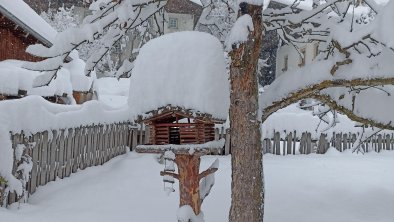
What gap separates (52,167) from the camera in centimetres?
912

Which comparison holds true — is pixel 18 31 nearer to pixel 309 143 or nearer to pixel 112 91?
pixel 309 143

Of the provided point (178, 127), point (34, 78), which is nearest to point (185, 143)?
point (178, 127)

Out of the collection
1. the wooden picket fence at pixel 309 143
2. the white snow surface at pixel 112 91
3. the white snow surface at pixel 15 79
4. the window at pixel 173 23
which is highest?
the window at pixel 173 23

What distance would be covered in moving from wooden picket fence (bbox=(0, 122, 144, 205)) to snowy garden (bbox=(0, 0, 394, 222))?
0.03 meters

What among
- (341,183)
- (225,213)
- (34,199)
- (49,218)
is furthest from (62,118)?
(341,183)

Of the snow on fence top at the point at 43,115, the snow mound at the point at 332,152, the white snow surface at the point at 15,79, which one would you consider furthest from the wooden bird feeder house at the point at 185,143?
the snow mound at the point at 332,152

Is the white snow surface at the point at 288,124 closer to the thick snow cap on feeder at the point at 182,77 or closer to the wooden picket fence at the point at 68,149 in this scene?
the wooden picket fence at the point at 68,149

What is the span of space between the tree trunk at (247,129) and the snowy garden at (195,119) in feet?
0.04

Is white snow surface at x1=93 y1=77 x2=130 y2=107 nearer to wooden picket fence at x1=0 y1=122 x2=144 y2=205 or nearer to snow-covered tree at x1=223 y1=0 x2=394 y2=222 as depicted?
wooden picket fence at x1=0 y1=122 x2=144 y2=205

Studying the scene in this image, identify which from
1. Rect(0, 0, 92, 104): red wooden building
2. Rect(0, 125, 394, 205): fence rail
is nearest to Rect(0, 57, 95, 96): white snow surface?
Rect(0, 0, 92, 104): red wooden building

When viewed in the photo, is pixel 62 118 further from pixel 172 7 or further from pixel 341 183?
pixel 172 7

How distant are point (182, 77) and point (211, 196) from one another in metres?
4.33

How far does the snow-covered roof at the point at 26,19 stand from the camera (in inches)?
504

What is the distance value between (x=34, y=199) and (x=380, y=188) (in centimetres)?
740
